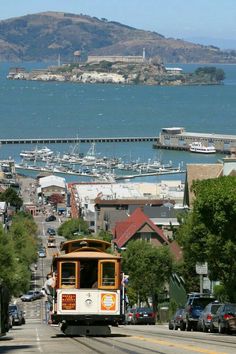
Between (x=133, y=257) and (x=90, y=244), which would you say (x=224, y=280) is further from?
(x=133, y=257)

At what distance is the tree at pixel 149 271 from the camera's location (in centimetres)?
6906

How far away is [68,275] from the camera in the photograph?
29672 millimetres

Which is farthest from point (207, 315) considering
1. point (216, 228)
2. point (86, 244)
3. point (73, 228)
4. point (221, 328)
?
point (73, 228)

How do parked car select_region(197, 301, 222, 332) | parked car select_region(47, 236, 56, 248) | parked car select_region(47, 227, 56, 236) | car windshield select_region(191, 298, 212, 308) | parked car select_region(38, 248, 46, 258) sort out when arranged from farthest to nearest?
parked car select_region(47, 227, 56, 236) < parked car select_region(47, 236, 56, 248) < parked car select_region(38, 248, 46, 258) < car windshield select_region(191, 298, 212, 308) < parked car select_region(197, 301, 222, 332)

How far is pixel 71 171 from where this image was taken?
189750 mm

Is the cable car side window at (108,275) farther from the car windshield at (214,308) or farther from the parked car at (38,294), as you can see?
the parked car at (38,294)

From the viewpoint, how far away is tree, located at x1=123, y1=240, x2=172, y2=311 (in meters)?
69.1

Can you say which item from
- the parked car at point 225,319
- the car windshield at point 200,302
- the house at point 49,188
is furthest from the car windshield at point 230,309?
the house at point 49,188

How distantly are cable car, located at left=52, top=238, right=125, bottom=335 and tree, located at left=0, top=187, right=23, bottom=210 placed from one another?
104873 millimetres

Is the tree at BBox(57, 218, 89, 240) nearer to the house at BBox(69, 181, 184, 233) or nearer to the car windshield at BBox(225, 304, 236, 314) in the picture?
the house at BBox(69, 181, 184, 233)

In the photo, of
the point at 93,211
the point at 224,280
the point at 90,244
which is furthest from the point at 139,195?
the point at 90,244

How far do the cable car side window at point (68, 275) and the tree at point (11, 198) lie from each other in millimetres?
104896

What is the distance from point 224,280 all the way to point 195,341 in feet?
60.1

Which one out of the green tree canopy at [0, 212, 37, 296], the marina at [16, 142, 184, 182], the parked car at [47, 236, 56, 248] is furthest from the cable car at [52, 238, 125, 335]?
the marina at [16, 142, 184, 182]
